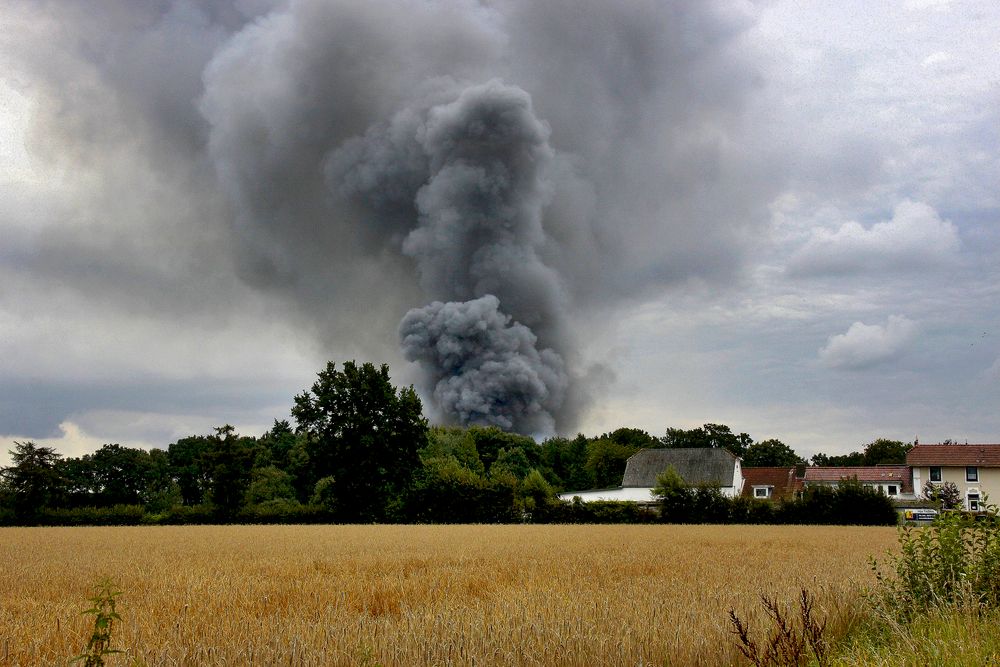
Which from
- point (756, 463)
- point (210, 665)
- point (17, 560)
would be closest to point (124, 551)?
point (17, 560)

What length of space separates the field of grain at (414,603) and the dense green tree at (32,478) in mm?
44723

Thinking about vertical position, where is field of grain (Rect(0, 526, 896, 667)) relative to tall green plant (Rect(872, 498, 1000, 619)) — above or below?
below

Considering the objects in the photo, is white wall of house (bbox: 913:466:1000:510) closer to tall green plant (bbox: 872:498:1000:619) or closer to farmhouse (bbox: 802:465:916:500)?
farmhouse (bbox: 802:465:916:500)

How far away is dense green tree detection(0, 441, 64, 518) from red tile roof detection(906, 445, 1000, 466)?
6988 centimetres

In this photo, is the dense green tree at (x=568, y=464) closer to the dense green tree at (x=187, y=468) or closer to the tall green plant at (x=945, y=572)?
the dense green tree at (x=187, y=468)

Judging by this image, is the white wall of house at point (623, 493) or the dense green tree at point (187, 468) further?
the dense green tree at point (187, 468)

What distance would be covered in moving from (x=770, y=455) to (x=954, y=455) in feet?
131

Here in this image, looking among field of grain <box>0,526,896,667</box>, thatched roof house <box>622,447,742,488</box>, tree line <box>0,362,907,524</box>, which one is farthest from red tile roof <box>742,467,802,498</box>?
field of grain <box>0,526,896,667</box>

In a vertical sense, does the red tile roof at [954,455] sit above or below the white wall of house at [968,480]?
above

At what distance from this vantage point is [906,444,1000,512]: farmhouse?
6353 cm

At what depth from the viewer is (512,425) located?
9606 cm

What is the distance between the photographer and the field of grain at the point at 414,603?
6.27 meters

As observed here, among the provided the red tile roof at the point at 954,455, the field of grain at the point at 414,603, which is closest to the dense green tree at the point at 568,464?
the red tile roof at the point at 954,455

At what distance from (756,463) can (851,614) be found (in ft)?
336
